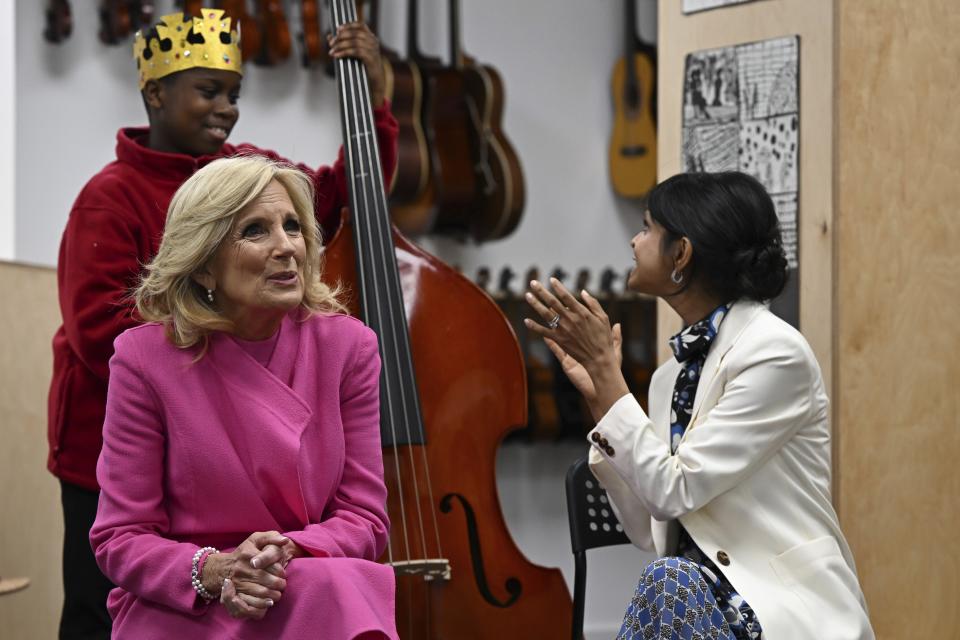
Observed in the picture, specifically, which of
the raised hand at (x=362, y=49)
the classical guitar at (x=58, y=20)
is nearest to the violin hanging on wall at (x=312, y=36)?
the classical guitar at (x=58, y=20)

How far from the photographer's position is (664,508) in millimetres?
2006

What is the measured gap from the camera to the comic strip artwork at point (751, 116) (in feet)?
9.29

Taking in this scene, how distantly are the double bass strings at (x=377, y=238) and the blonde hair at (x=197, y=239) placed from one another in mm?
547

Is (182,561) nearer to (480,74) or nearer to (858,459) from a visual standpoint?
(858,459)

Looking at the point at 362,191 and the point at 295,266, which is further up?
the point at 362,191

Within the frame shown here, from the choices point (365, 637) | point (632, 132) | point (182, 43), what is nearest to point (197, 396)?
point (365, 637)

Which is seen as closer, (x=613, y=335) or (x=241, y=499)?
(x=241, y=499)

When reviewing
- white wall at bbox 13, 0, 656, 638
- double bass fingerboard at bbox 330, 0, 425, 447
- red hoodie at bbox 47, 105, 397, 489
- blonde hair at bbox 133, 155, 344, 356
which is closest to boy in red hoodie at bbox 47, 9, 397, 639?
red hoodie at bbox 47, 105, 397, 489

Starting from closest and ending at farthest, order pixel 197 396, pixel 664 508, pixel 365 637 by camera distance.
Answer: pixel 365 637, pixel 197 396, pixel 664 508

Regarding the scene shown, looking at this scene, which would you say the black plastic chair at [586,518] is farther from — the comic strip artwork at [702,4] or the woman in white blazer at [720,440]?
the comic strip artwork at [702,4]

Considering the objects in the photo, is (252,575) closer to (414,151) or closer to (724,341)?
(724,341)

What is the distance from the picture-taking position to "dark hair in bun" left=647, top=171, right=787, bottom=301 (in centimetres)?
214

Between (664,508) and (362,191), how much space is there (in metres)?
0.94

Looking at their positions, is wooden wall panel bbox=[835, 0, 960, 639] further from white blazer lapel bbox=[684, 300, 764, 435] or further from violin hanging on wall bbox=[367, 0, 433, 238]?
violin hanging on wall bbox=[367, 0, 433, 238]
